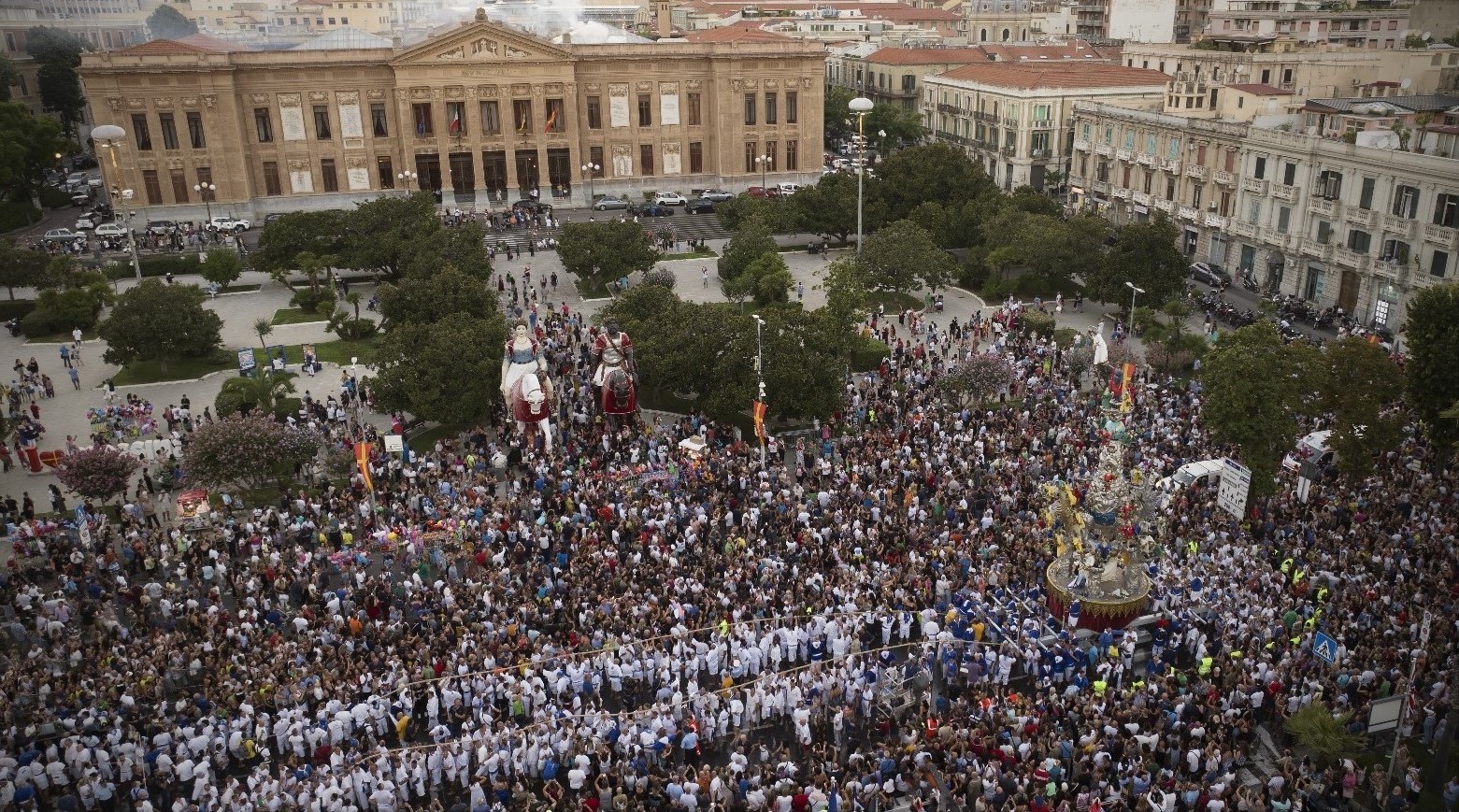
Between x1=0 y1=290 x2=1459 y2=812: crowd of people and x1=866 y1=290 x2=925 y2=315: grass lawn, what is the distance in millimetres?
20128

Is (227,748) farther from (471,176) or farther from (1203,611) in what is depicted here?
(471,176)

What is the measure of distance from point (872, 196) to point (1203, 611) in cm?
4449

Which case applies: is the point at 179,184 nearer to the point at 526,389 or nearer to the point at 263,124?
the point at 263,124

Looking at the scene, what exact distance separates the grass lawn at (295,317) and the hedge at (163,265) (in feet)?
36.6

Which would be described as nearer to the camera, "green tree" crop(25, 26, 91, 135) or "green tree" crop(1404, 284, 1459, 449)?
"green tree" crop(1404, 284, 1459, 449)

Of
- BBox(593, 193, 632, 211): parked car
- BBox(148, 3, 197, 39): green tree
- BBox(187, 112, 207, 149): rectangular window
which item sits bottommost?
BBox(593, 193, 632, 211): parked car

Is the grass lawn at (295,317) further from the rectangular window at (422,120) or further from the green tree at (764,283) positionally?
the rectangular window at (422,120)

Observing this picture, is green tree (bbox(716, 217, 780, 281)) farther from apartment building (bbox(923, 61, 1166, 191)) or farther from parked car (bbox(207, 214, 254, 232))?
parked car (bbox(207, 214, 254, 232))

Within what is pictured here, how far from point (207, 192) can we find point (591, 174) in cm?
2559

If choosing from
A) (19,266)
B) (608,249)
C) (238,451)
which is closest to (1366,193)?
(608,249)

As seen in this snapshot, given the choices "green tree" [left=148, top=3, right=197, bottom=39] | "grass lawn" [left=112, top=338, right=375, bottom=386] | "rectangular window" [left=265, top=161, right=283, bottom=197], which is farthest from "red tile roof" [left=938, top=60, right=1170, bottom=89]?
"green tree" [left=148, top=3, right=197, bottom=39]

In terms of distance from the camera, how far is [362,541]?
33.3 meters

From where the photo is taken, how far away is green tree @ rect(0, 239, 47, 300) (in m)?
55.3

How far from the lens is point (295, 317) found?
57.2 m
